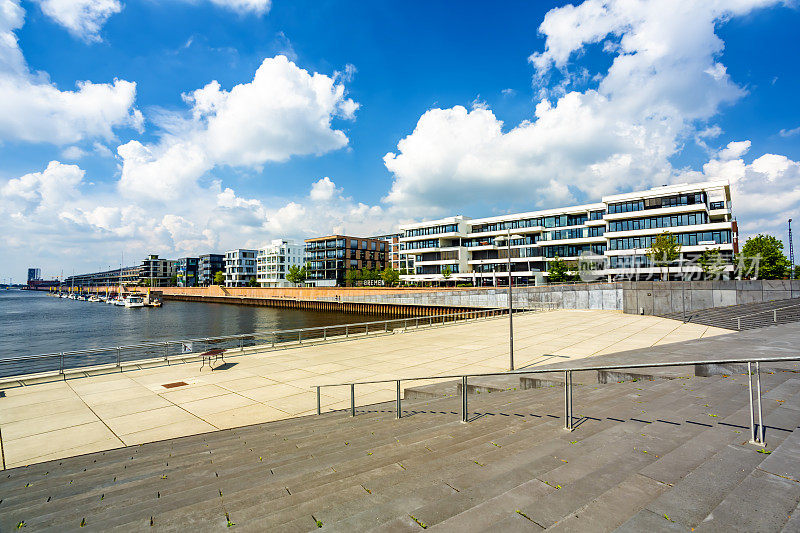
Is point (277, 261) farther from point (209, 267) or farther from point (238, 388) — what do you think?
point (238, 388)

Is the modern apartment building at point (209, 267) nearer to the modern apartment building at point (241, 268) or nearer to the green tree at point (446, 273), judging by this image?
the modern apartment building at point (241, 268)

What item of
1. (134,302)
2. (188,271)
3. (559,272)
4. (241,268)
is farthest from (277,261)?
(559,272)

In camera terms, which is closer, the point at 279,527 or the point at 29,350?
the point at 279,527

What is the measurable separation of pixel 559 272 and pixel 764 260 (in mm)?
27881

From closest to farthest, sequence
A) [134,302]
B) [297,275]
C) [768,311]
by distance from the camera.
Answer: [768,311], [134,302], [297,275]

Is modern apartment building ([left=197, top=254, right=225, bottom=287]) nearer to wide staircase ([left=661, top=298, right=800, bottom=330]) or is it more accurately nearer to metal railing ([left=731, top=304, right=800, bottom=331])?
wide staircase ([left=661, top=298, right=800, bottom=330])

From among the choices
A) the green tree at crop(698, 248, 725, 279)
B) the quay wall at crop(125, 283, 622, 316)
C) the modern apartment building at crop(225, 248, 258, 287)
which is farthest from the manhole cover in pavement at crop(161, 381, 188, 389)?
the modern apartment building at crop(225, 248, 258, 287)

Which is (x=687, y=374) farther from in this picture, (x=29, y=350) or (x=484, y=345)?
(x=29, y=350)

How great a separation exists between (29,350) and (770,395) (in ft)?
178

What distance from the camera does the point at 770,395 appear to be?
26.1ft

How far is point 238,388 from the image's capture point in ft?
47.8

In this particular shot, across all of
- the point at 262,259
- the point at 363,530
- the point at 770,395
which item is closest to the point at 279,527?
the point at 363,530

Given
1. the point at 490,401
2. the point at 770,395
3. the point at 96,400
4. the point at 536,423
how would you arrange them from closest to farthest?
the point at 536,423
the point at 770,395
the point at 490,401
the point at 96,400

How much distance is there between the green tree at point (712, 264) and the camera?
170 ft
